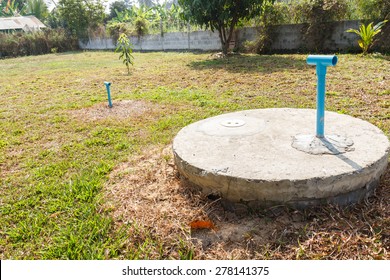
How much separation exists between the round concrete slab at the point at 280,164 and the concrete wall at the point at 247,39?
8638 mm

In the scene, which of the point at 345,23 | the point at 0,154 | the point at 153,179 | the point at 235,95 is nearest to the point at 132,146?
the point at 153,179

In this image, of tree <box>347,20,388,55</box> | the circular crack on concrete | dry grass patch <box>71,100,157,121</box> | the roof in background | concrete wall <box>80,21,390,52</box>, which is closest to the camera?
the circular crack on concrete

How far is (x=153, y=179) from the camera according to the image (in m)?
2.57

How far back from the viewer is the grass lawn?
5.76 feet

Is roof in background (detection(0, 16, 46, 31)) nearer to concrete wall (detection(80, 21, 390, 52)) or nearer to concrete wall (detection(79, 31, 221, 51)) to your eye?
concrete wall (detection(79, 31, 221, 51))

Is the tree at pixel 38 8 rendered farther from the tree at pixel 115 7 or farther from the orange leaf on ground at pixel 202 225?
the orange leaf on ground at pixel 202 225

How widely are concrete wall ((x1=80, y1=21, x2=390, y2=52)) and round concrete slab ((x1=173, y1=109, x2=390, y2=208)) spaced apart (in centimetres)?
864

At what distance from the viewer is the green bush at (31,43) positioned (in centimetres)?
2023

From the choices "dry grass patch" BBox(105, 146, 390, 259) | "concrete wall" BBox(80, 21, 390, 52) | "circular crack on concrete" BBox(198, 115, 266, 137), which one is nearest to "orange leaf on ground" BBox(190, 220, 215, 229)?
"dry grass patch" BBox(105, 146, 390, 259)

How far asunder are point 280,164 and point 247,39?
11.4 metres

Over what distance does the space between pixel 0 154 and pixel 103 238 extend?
2235 mm

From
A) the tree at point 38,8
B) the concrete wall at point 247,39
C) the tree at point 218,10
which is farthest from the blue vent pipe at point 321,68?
the tree at point 38,8

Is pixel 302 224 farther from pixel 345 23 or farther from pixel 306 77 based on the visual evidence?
pixel 345 23

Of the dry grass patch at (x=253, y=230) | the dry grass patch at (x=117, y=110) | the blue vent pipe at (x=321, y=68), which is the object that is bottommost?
the dry grass patch at (x=253, y=230)
